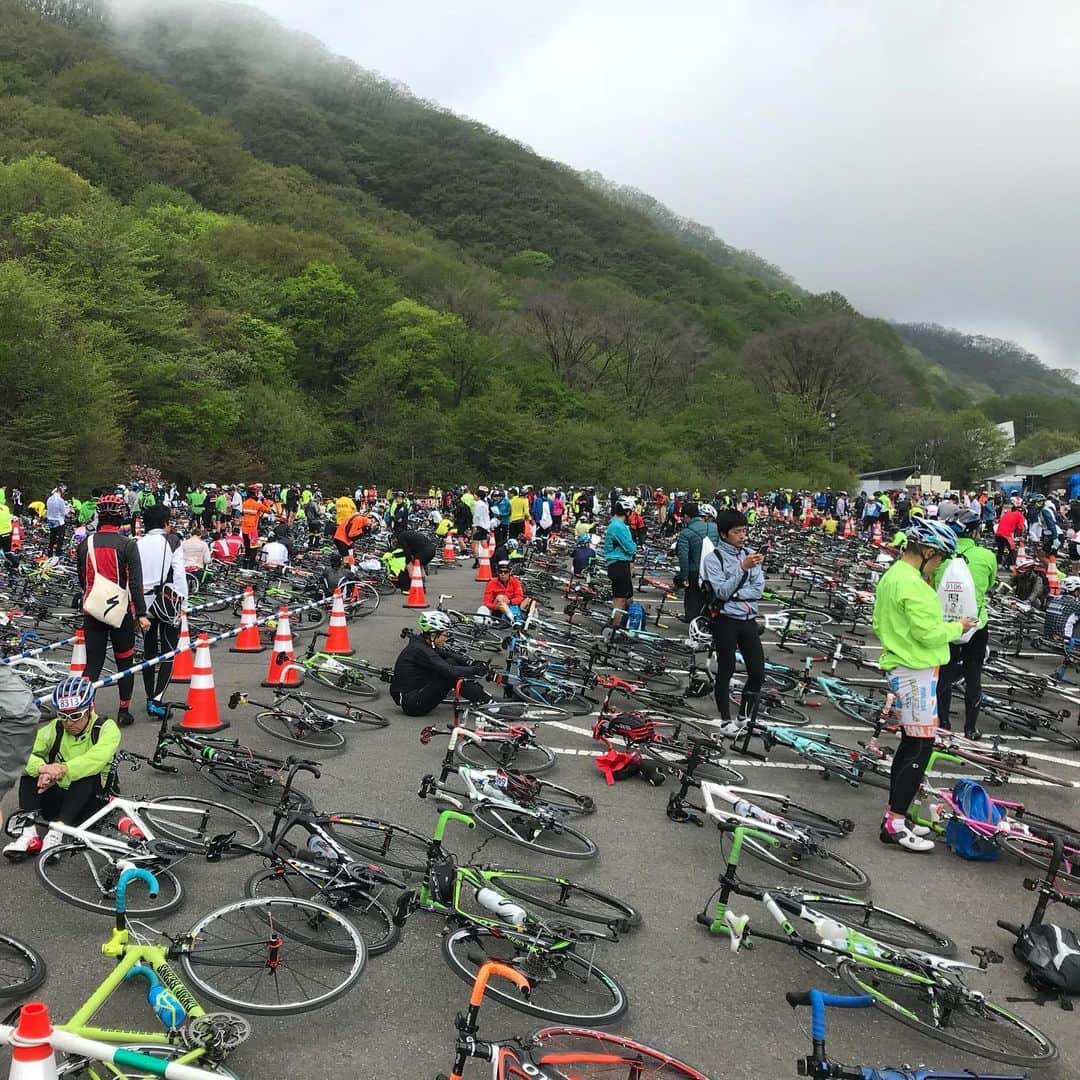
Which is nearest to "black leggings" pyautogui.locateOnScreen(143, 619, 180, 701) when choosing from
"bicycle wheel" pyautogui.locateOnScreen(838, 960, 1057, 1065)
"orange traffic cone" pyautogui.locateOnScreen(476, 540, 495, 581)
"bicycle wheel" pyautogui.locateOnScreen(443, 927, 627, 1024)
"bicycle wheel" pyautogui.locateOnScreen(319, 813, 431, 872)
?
"bicycle wheel" pyautogui.locateOnScreen(319, 813, 431, 872)

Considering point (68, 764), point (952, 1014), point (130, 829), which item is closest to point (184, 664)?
point (68, 764)

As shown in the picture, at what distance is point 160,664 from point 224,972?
16.1 ft

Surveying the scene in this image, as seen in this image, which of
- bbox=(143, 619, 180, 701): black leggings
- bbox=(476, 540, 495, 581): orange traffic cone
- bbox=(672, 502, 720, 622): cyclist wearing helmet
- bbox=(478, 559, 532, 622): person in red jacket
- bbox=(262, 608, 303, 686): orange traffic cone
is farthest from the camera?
bbox=(476, 540, 495, 581): orange traffic cone

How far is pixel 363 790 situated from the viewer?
20.8ft

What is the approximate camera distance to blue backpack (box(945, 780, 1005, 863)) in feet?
17.9

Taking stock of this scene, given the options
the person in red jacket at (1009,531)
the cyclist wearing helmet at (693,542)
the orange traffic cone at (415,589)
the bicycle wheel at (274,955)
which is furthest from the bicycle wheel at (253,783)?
the person in red jacket at (1009,531)

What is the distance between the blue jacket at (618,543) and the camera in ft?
37.7

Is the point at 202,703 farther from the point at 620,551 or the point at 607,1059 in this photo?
the point at 620,551

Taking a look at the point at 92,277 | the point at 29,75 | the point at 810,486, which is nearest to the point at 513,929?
the point at 92,277

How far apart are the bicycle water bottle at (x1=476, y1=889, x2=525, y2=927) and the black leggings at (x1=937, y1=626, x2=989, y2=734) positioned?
5366 millimetres

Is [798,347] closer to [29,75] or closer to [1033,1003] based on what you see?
[1033,1003]

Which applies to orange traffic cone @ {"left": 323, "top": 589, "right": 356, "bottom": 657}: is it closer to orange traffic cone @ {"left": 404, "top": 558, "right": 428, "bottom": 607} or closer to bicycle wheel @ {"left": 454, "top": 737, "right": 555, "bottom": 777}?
orange traffic cone @ {"left": 404, "top": 558, "right": 428, "bottom": 607}

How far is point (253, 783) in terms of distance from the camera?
5910mm

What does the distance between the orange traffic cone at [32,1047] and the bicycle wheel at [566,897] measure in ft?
8.51
